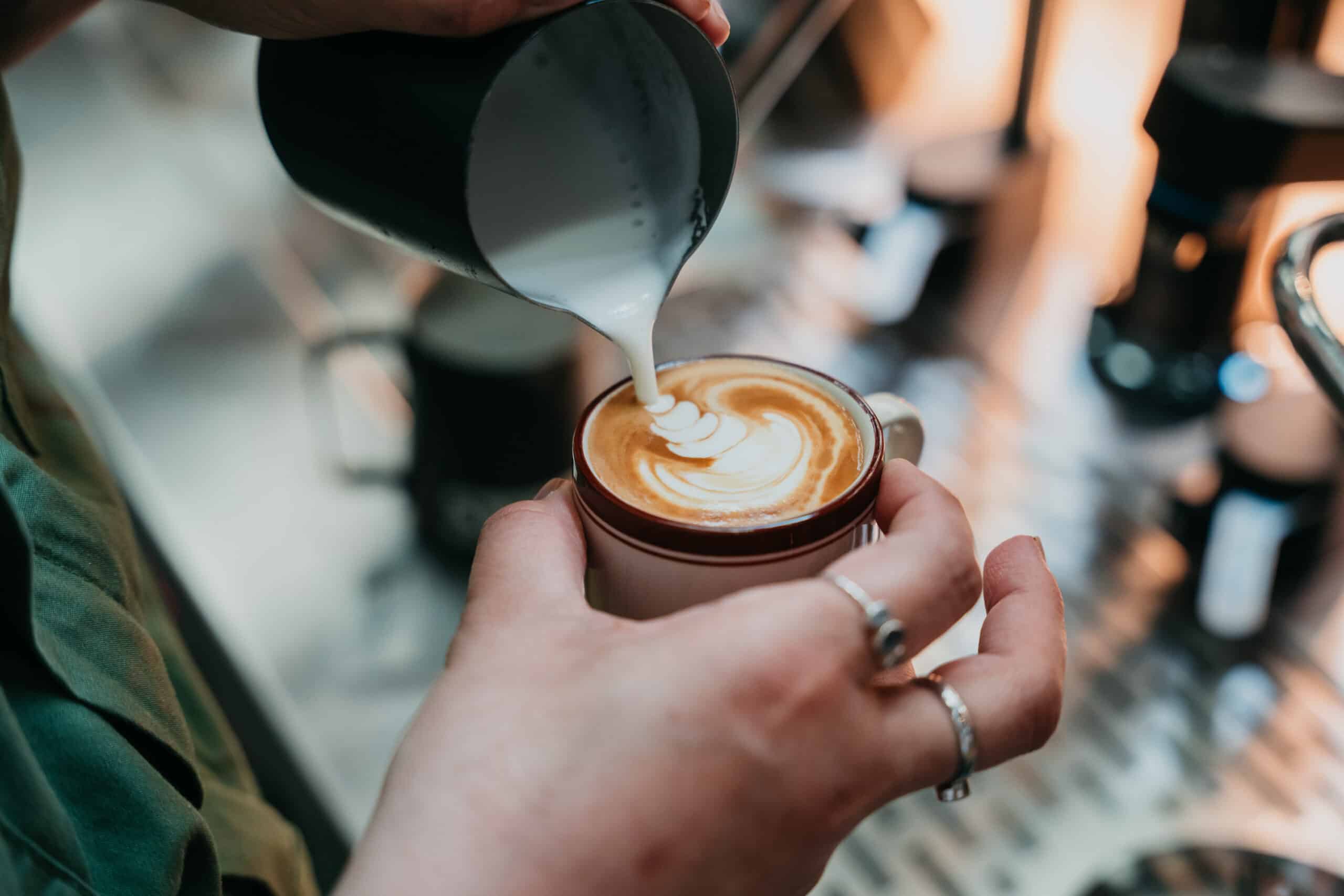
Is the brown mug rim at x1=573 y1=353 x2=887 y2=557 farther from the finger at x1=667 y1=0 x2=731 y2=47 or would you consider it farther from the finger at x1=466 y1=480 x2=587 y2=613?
the finger at x1=667 y1=0 x2=731 y2=47

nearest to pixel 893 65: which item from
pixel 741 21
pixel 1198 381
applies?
pixel 741 21

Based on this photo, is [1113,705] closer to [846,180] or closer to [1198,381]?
[1198,381]

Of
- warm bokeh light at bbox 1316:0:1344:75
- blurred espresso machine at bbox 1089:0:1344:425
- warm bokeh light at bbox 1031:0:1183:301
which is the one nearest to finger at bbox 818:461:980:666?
blurred espresso machine at bbox 1089:0:1344:425

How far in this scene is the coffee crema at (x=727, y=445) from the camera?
0.55 m

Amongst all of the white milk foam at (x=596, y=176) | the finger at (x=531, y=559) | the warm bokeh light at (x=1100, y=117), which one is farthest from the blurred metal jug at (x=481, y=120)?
the warm bokeh light at (x=1100, y=117)

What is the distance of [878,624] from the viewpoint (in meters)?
0.45

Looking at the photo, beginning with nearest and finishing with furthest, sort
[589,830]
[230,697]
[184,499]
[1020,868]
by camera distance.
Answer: [589,830], [1020,868], [230,697], [184,499]

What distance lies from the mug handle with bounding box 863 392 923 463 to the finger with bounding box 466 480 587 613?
6.7 inches

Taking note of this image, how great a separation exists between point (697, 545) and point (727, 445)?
0.11m

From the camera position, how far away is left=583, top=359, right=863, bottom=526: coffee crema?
55 centimetres

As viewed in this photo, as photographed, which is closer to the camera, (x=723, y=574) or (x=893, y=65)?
(x=723, y=574)

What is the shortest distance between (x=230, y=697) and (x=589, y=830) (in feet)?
2.02

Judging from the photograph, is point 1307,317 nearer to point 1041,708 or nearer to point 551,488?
point 1041,708

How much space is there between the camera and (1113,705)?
788 millimetres
